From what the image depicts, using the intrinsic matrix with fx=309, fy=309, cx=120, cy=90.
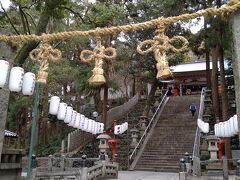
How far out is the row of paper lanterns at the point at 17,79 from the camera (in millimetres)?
5531

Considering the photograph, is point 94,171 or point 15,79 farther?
point 94,171

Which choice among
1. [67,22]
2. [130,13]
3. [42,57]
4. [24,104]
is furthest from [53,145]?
[42,57]

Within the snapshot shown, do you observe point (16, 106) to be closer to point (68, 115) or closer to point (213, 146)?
point (68, 115)

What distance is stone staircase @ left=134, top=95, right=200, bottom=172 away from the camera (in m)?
18.8

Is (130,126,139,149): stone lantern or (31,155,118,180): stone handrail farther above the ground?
(130,126,139,149): stone lantern

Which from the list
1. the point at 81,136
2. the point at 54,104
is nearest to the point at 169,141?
the point at 81,136

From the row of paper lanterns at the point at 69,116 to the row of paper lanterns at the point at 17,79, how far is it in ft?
14.2

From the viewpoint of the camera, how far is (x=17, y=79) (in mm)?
6121

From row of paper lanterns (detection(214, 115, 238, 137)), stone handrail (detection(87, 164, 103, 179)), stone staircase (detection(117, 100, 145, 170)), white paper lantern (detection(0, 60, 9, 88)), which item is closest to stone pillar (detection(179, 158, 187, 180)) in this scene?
row of paper lanterns (detection(214, 115, 238, 137))

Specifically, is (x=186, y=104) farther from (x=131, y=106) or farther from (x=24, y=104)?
(x=24, y=104)

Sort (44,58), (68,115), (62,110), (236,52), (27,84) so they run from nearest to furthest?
(236,52) → (44,58) → (27,84) → (62,110) → (68,115)

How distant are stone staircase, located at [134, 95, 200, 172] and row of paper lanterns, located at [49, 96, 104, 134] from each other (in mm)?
3999

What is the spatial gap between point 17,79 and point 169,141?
16.3m

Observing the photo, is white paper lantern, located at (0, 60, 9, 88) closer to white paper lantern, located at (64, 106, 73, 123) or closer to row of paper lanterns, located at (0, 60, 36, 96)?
row of paper lanterns, located at (0, 60, 36, 96)
